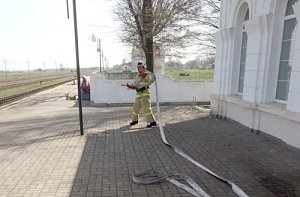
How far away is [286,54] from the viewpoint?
22.9ft

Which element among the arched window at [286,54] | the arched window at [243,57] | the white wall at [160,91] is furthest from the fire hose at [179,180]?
the white wall at [160,91]

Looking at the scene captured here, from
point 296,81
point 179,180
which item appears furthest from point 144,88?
point 179,180

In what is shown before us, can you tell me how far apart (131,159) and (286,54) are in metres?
4.49

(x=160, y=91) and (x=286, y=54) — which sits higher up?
(x=286, y=54)

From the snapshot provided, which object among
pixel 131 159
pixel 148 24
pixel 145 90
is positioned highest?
pixel 148 24

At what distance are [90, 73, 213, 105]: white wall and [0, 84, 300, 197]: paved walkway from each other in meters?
6.15

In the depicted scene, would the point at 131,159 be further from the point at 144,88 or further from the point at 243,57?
the point at 243,57

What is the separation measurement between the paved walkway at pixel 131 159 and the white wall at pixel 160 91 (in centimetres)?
615

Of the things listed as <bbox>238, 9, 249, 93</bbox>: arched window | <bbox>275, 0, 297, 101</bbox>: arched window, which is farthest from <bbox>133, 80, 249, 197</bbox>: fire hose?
<bbox>238, 9, 249, 93</bbox>: arched window

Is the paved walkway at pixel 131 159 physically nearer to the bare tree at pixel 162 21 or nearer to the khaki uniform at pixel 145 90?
the khaki uniform at pixel 145 90

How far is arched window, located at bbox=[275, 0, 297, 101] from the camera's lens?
675 centimetres

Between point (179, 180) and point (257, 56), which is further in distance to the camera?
point (257, 56)

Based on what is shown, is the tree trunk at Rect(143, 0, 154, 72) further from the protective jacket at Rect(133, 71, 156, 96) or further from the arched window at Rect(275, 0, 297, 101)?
the arched window at Rect(275, 0, 297, 101)

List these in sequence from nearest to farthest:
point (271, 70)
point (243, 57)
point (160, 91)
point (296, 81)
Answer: point (296, 81)
point (271, 70)
point (243, 57)
point (160, 91)
